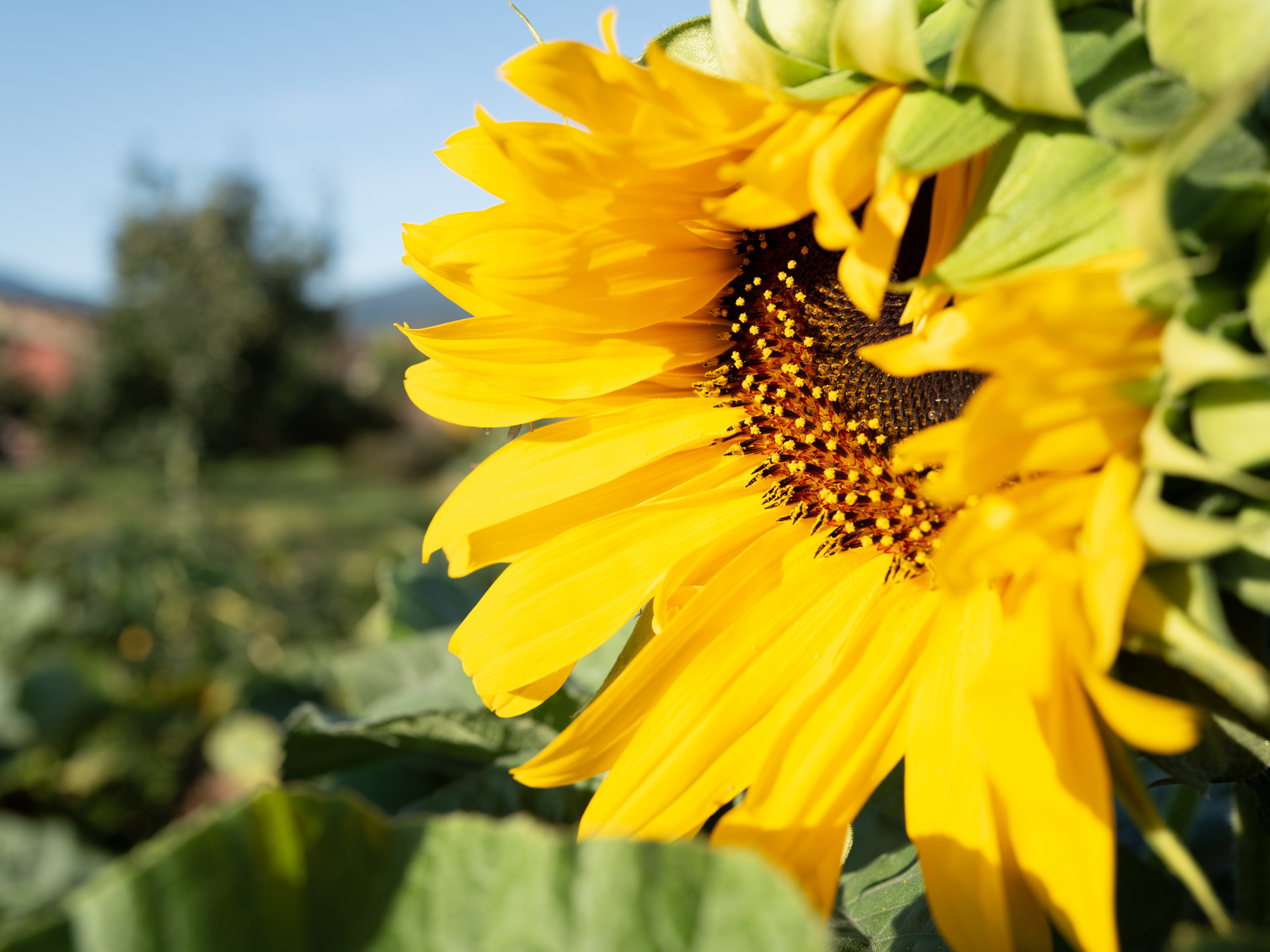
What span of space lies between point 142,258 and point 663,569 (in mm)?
16188

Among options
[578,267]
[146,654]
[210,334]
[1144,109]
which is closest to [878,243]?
[1144,109]

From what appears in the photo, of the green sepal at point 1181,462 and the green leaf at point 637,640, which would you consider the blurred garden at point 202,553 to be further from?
the green sepal at point 1181,462

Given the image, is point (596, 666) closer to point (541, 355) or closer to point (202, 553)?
point (541, 355)

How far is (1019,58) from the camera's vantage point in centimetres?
53

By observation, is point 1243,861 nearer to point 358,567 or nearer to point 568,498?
point 568,498

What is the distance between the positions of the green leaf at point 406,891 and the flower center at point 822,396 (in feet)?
1.39

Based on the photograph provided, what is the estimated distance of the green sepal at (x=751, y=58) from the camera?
0.62 metres

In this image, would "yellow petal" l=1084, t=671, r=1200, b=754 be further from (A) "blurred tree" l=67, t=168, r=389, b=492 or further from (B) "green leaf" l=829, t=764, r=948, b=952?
(A) "blurred tree" l=67, t=168, r=389, b=492

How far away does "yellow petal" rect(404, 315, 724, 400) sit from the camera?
2.79ft

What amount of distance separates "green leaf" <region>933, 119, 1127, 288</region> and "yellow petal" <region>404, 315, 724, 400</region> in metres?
0.36

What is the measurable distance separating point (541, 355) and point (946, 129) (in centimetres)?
40

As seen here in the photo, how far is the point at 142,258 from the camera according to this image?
14.8 m

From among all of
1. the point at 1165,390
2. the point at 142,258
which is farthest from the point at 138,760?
the point at 142,258

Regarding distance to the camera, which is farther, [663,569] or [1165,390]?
[663,569]
